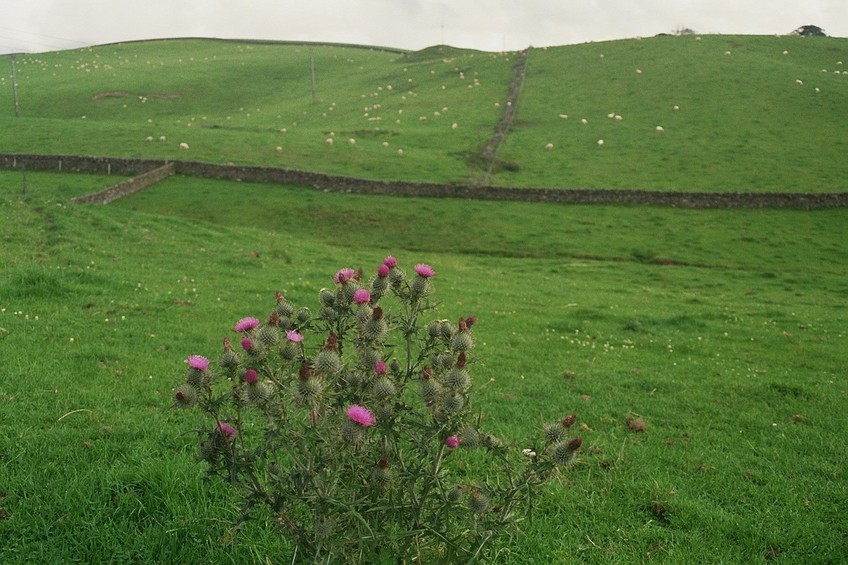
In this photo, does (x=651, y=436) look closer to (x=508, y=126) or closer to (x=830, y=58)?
(x=508, y=126)

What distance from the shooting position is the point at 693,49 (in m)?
91.6

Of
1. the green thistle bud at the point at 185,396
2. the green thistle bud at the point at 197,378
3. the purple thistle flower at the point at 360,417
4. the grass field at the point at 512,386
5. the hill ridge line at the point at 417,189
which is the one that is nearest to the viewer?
the purple thistle flower at the point at 360,417

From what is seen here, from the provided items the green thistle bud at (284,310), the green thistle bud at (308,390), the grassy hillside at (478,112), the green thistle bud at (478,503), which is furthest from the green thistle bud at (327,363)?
the grassy hillside at (478,112)

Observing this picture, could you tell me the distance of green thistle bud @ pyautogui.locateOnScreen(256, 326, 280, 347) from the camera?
A: 3.89 meters

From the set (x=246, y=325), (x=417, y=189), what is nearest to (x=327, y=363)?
(x=246, y=325)

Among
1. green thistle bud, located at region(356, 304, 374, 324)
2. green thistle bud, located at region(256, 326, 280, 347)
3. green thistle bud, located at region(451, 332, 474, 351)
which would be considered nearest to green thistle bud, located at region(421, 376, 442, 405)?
green thistle bud, located at region(451, 332, 474, 351)

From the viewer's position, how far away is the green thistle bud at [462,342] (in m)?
3.94

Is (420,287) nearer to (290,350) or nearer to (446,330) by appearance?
(446,330)

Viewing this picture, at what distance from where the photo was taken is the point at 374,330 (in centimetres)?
391

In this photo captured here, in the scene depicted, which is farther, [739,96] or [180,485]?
[739,96]

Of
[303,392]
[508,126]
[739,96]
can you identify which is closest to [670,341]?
[303,392]

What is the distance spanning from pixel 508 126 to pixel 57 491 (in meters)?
67.1

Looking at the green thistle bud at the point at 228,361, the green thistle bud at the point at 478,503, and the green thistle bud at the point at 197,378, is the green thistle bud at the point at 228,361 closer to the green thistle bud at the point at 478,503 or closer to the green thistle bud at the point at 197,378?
the green thistle bud at the point at 197,378

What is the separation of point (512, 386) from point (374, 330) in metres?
8.29
